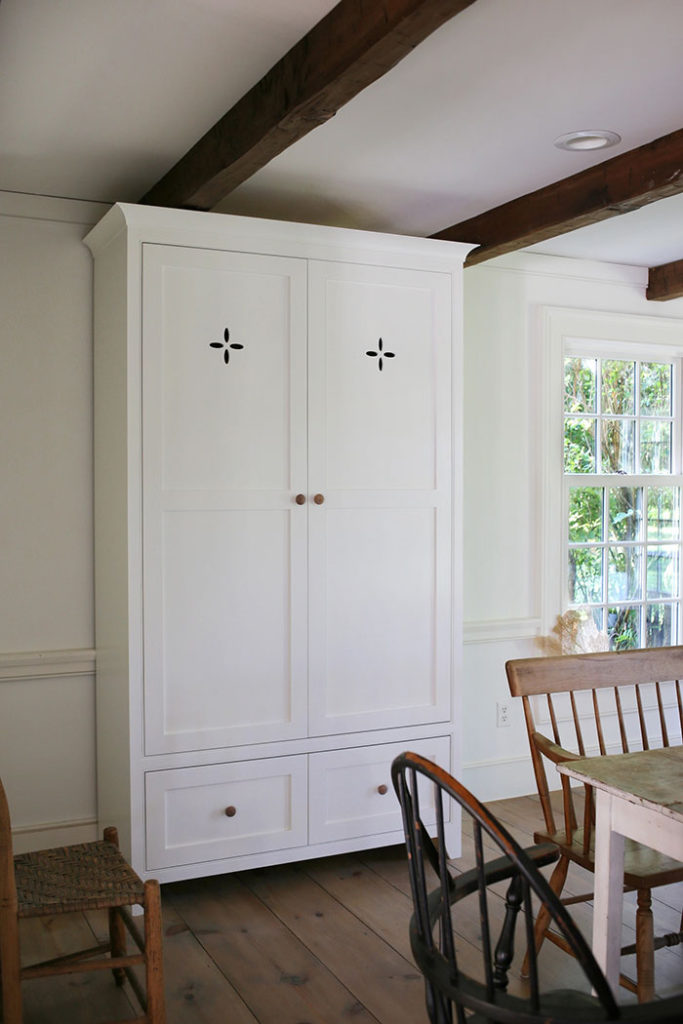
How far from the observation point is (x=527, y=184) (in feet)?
10.6

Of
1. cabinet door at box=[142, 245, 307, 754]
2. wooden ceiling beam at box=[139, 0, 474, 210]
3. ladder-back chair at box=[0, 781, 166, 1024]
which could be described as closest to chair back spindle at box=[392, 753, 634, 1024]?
ladder-back chair at box=[0, 781, 166, 1024]

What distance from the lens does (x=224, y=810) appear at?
313cm

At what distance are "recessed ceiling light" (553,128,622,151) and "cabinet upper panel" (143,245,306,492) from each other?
3.01 ft

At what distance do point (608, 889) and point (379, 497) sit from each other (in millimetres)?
1651

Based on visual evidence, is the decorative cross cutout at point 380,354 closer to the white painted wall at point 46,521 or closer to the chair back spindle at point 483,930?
the white painted wall at point 46,521

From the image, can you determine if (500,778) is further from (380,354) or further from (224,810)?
(380,354)

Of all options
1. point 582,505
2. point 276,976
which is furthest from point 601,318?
point 276,976

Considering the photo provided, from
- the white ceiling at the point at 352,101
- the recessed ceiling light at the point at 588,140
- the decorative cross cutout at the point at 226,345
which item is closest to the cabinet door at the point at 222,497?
the decorative cross cutout at the point at 226,345

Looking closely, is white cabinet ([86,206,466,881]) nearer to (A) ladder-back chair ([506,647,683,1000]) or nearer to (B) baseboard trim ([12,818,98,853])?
(B) baseboard trim ([12,818,98,853])

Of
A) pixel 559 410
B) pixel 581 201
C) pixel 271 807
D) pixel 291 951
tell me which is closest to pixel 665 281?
pixel 559 410

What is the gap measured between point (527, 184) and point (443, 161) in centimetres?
40

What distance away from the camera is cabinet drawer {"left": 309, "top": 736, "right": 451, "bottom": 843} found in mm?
3271

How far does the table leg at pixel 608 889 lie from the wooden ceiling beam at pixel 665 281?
301cm

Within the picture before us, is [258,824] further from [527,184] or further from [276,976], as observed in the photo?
[527,184]
